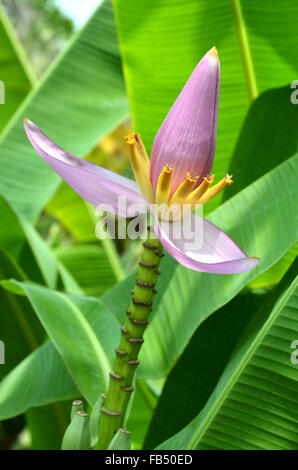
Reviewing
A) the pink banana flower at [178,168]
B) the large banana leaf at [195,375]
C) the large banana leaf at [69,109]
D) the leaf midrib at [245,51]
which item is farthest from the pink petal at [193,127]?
the large banana leaf at [69,109]

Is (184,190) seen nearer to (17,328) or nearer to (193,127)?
(193,127)

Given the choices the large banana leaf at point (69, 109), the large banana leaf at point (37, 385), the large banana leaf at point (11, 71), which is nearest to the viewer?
the large banana leaf at point (37, 385)

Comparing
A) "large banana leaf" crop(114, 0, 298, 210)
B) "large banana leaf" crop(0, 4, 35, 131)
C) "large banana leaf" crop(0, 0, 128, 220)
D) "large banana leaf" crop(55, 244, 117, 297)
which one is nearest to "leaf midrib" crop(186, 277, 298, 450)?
"large banana leaf" crop(114, 0, 298, 210)

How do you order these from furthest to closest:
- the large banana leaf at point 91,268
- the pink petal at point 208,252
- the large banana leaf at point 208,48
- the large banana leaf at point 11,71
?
the large banana leaf at point 91,268, the large banana leaf at point 11,71, the large banana leaf at point 208,48, the pink petal at point 208,252

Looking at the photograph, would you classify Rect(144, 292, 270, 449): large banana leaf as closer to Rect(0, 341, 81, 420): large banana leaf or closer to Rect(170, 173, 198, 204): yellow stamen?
Rect(0, 341, 81, 420): large banana leaf

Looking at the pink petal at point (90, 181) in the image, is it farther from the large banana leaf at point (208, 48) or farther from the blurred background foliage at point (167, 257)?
the large banana leaf at point (208, 48)

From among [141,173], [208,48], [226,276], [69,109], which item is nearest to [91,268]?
[69,109]
